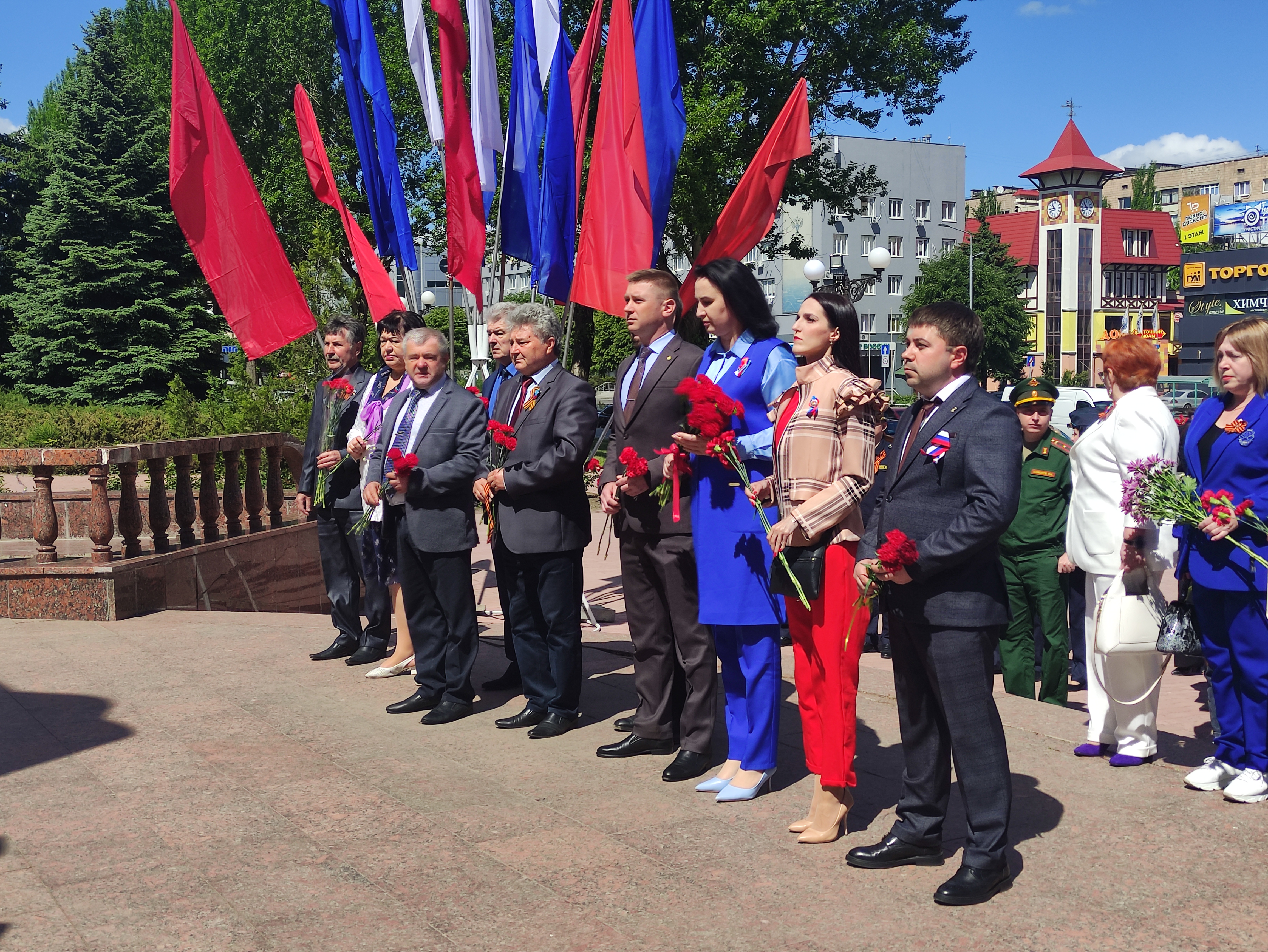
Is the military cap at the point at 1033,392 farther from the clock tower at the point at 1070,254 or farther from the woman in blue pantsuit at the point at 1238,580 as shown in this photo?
the clock tower at the point at 1070,254

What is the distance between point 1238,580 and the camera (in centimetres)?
493

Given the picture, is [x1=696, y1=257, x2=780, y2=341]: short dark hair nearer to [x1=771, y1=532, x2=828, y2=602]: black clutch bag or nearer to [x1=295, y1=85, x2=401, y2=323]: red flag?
[x1=771, y1=532, x2=828, y2=602]: black clutch bag

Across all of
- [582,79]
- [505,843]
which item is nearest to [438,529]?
[505,843]

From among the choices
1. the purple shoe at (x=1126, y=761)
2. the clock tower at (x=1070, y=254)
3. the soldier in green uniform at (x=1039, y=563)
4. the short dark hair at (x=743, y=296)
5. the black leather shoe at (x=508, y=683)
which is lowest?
the purple shoe at (x=1126, y=761)

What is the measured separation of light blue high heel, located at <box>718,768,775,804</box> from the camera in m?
Answer: 4.84

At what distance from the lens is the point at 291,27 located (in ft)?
128

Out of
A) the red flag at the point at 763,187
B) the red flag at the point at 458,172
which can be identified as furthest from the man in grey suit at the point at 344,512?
the red flag at the point at 763,187

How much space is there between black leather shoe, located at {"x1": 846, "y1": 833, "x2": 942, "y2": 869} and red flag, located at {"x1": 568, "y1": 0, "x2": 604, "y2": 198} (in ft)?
20.1

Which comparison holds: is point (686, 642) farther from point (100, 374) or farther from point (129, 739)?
point (100, 374)

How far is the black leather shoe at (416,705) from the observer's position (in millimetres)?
6297

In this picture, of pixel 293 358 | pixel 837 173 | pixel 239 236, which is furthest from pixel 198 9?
pixel 239 236

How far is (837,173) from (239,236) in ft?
74.1

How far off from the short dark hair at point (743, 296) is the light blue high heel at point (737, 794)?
1839mm

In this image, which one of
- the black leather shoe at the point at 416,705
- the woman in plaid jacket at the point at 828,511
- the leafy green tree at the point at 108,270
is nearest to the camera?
the woman in plaid jacket at the point at 828,511
